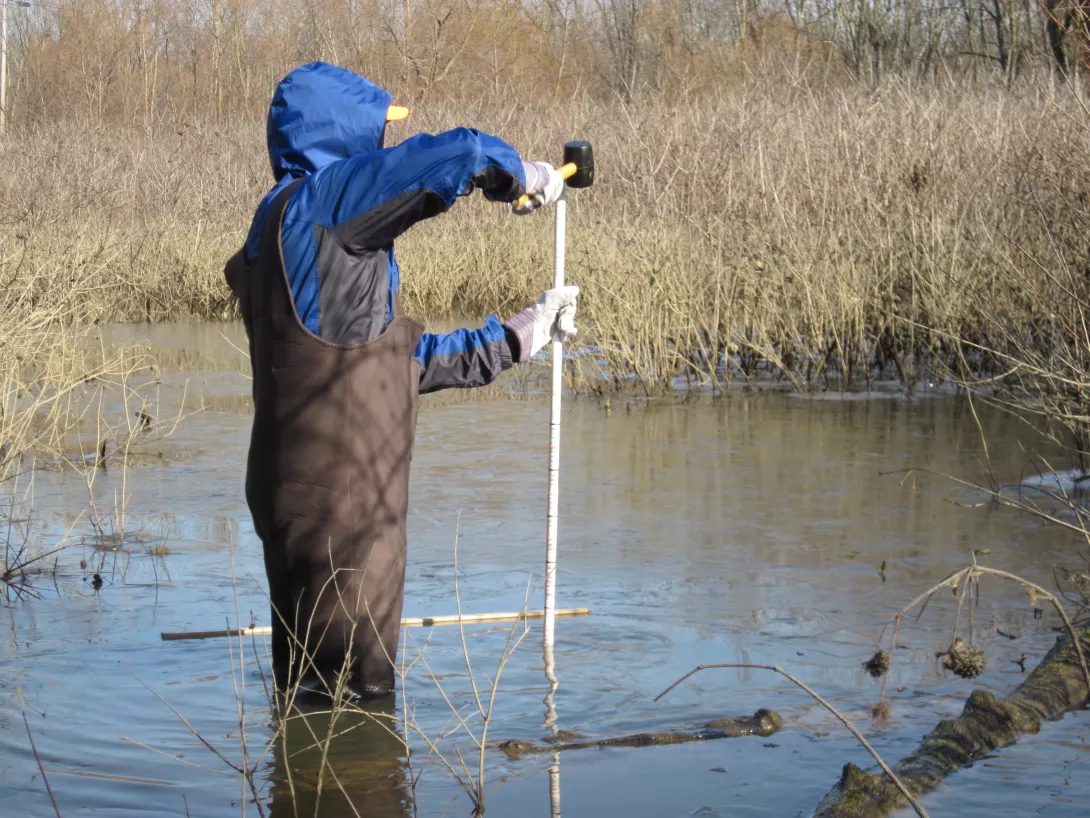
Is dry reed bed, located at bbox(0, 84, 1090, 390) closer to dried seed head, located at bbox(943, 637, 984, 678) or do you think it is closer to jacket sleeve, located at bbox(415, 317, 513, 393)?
dried seed head, located at bbox(943, 637, 984, 678)

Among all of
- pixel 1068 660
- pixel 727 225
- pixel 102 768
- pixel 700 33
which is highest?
pixel 700 33

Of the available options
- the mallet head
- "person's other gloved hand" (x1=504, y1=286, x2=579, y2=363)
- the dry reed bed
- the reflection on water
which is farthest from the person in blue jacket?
the dry reed bed

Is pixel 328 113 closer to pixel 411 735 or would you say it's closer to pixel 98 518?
pixel 411 735

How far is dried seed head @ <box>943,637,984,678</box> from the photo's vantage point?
4270 mm

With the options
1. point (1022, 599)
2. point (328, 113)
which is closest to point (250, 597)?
point (328, 113)

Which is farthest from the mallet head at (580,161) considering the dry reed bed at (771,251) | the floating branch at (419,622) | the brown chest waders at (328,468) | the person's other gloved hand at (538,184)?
the dry reed bed at (771,251)

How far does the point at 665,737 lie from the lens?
3.84m

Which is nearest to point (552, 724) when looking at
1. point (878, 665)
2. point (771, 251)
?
point (878, 665)

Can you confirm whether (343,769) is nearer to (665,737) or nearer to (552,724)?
(552,724)

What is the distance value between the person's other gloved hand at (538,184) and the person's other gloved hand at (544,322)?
36cm

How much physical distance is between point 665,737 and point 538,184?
4.92 feet

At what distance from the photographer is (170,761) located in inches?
151

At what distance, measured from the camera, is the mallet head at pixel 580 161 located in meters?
4.24

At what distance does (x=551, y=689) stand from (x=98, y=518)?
9.02 feet
